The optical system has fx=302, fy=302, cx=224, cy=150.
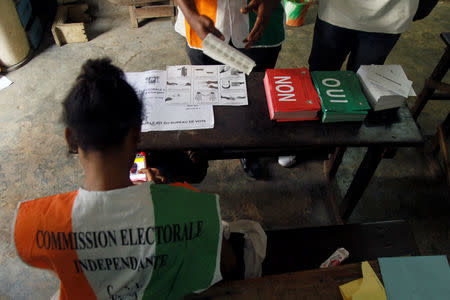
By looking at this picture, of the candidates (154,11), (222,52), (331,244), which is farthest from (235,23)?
(154,11)

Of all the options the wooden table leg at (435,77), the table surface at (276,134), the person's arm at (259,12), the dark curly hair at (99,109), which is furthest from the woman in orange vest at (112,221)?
the wooden table leg at (435,77)

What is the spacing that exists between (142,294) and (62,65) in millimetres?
2741

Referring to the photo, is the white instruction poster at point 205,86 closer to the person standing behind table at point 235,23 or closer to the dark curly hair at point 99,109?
the person standing behind table at point 235,23

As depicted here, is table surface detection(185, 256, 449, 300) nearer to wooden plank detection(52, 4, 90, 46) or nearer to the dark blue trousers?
the dark blue trousers

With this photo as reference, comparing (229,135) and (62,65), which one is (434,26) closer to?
(229,135)

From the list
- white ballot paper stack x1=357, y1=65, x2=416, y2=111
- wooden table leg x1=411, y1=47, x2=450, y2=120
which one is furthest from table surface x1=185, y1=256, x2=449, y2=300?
wooden table leg x1=411, y1=47, x2=450, y2=120

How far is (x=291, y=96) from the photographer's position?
133 centimetres

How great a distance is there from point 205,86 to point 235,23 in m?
0.34

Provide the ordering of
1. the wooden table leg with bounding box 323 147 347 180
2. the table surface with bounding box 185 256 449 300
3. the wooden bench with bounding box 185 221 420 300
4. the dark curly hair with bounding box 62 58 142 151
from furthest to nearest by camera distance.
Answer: the wooden table leg with bounding box 323 147 347 180, the wooden bench with bounding box 185 221 420 300, the table surface with bounding box 185 256 449 300, the dark curly hair with bounding box 62 58 142 151

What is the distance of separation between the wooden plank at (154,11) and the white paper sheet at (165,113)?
88.9 inches

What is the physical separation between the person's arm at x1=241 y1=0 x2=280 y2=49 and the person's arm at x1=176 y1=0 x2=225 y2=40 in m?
0.16

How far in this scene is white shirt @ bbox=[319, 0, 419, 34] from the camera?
Answer: 4.89 ft

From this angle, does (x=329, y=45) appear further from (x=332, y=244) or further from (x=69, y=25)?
(x=69, y=25)

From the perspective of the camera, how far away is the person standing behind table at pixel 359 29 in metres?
1.50
